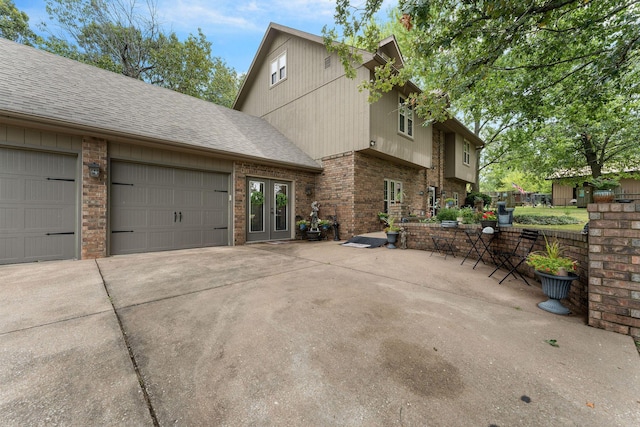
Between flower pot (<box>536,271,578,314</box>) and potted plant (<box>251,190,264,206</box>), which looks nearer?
flower pot (<box>536,271,578,314</box>)

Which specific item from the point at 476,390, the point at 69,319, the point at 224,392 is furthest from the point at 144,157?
the point at 476,390

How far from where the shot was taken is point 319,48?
9.19m

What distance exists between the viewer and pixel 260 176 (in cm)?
832

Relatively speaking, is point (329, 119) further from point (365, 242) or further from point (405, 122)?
point (365, 242)

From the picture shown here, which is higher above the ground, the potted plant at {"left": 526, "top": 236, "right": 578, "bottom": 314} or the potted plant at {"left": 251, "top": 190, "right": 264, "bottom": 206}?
the potted plant at {"left": 251, "top": 190, "right": 264, "bottom": 206}

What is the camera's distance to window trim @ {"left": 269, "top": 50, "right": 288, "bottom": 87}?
10664 mm

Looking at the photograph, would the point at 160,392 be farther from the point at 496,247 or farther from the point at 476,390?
the point at 496,247

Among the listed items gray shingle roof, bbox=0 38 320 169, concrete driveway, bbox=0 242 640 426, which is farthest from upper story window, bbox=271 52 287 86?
concrete driveway, bbox=0 242 640 426

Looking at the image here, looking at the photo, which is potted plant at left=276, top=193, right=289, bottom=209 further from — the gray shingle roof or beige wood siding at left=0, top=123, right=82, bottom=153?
beige wood siding at left=0, top=123, right=82, bottom=153

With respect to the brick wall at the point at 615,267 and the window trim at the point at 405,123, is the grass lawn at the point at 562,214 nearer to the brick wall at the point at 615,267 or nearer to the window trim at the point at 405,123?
the brick wall at the point at 615,267

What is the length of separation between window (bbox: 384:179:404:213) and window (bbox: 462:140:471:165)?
6688 mm

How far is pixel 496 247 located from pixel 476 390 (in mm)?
4537

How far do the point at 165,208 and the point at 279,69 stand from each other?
823 cm

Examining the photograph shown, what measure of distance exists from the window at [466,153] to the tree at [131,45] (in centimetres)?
1702
